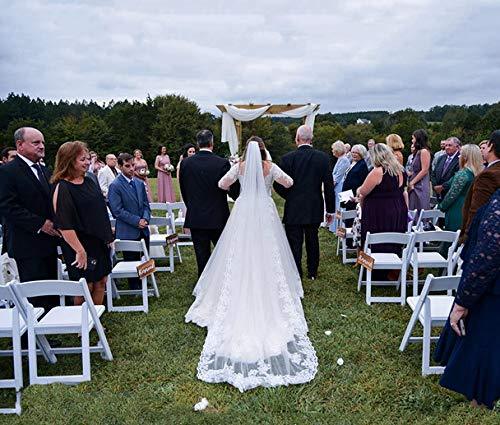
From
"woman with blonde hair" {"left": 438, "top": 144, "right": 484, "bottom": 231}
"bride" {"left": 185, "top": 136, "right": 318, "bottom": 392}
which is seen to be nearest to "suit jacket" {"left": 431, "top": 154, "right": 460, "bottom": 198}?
"woman with blonde hair" {"left": 438, "top": 144, "right": 484, "bottom": 231}

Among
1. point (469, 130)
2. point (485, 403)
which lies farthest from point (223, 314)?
point (469, 130)

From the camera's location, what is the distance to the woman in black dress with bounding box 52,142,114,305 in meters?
4.16

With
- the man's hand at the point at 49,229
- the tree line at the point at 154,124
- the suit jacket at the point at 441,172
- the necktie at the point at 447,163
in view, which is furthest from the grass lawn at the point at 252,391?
the tree line at the point at 154,124

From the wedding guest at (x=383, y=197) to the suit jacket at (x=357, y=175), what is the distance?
1.35 metres

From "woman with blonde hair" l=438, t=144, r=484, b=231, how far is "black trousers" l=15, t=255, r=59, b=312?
15.9 feet

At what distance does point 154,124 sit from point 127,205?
131 ft

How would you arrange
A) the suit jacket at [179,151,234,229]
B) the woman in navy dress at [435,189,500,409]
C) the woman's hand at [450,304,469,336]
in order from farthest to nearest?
the suit jacket at [179,151,234,229] < the woman's hand at [450,304,469,336] < the woman in navy dress at [435,189,500,409]

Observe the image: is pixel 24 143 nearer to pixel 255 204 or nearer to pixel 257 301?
pixel 255 204

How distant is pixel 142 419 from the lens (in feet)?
10.4

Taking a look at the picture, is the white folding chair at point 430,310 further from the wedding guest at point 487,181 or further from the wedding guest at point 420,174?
the wedding guest at point 420,174

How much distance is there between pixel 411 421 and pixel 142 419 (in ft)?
6.05

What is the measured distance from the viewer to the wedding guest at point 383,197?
5.93 m

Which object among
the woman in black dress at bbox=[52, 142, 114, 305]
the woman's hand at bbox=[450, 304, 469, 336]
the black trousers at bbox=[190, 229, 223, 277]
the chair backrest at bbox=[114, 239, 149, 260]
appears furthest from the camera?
the black trousers at bbox=[190, 229, 223, 277]

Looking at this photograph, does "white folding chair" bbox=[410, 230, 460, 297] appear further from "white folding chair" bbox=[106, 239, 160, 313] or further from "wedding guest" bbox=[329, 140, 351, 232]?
"wedding guest" bbox=[329, 140, 351, 232]
